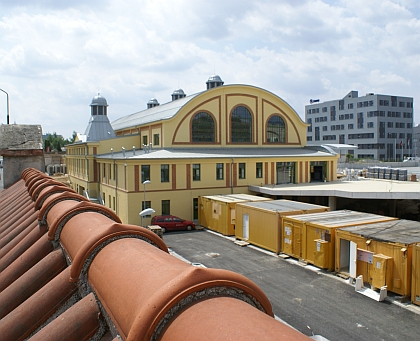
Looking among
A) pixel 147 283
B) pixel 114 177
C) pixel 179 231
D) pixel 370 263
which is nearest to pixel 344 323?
pixel 370 263

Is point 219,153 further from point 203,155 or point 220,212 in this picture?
point 220,212

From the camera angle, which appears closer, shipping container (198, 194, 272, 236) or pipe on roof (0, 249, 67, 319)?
pipe on roof (0, 249, 67, 319)

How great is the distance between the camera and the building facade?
9188 centimetres

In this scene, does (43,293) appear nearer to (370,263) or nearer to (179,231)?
(370,263)

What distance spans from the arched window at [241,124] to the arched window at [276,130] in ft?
7.90

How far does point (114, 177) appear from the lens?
3631 cm

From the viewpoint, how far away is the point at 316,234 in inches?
825

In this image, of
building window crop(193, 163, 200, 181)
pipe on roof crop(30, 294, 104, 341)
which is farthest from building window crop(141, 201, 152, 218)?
pipe on roof crop(30, 294, 104, 341)

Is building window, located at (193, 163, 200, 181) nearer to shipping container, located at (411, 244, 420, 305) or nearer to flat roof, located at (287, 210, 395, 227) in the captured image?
flat roof, located at (287, 210, 395, 227)

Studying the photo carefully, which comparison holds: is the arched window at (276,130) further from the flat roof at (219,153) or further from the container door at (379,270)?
the container door at (379,270)

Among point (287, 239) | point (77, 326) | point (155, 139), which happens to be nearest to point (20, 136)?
point (77, 326)

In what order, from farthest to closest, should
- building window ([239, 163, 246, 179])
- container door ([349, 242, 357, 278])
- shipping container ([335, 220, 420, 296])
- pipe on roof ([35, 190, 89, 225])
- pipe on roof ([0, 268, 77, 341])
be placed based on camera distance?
building window ([239, 163, 246, 179]) → container door ([349, 242, 357, 278]) → shipping container ([335, 220, 420, 296]) → pipe on roof ([35, 190, 89, 225]) → pipe on roof ([0, 268, 77, 341])

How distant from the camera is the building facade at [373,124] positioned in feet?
A: 301

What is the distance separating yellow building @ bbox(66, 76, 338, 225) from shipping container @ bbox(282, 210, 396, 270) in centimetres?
1289
